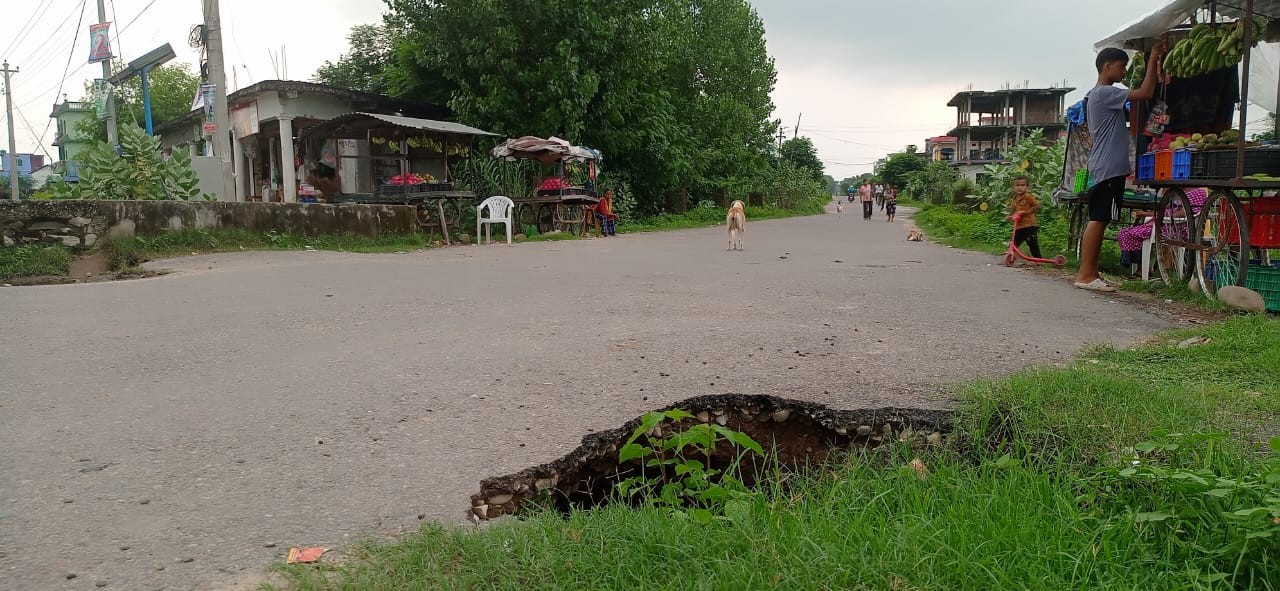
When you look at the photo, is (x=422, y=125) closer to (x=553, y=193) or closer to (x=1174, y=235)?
(x=553, y=193)

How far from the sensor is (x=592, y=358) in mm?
4648

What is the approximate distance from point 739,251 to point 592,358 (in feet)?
30.3

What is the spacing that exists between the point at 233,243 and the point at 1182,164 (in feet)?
38.8

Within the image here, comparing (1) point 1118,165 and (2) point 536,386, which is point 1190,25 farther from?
(2) point 536,386

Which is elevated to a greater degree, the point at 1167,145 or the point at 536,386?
the point at 1167,145

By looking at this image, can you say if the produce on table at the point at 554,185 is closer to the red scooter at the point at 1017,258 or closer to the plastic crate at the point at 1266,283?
the red scooter at the point at 1017,258

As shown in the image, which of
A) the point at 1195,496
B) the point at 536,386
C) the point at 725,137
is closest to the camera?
the point at 1195,496

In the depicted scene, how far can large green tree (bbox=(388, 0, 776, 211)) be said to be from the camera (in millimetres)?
19453

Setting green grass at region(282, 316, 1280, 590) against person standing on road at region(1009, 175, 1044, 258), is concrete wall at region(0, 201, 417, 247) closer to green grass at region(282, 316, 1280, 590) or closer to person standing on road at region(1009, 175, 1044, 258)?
person standing on road at region(1009, 175, 1044, 258)

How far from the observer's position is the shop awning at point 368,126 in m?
16.0

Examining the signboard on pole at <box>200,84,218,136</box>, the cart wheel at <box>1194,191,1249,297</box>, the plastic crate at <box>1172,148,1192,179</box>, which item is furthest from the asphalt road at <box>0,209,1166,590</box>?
the signboard on pole at <box>200,84,218,136</box>

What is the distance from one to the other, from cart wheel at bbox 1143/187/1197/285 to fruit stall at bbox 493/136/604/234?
12100 mm

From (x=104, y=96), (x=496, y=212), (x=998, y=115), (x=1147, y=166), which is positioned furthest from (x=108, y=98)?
(x=998, y=115)

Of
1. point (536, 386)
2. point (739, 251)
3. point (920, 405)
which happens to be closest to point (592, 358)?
point (536, 386)
